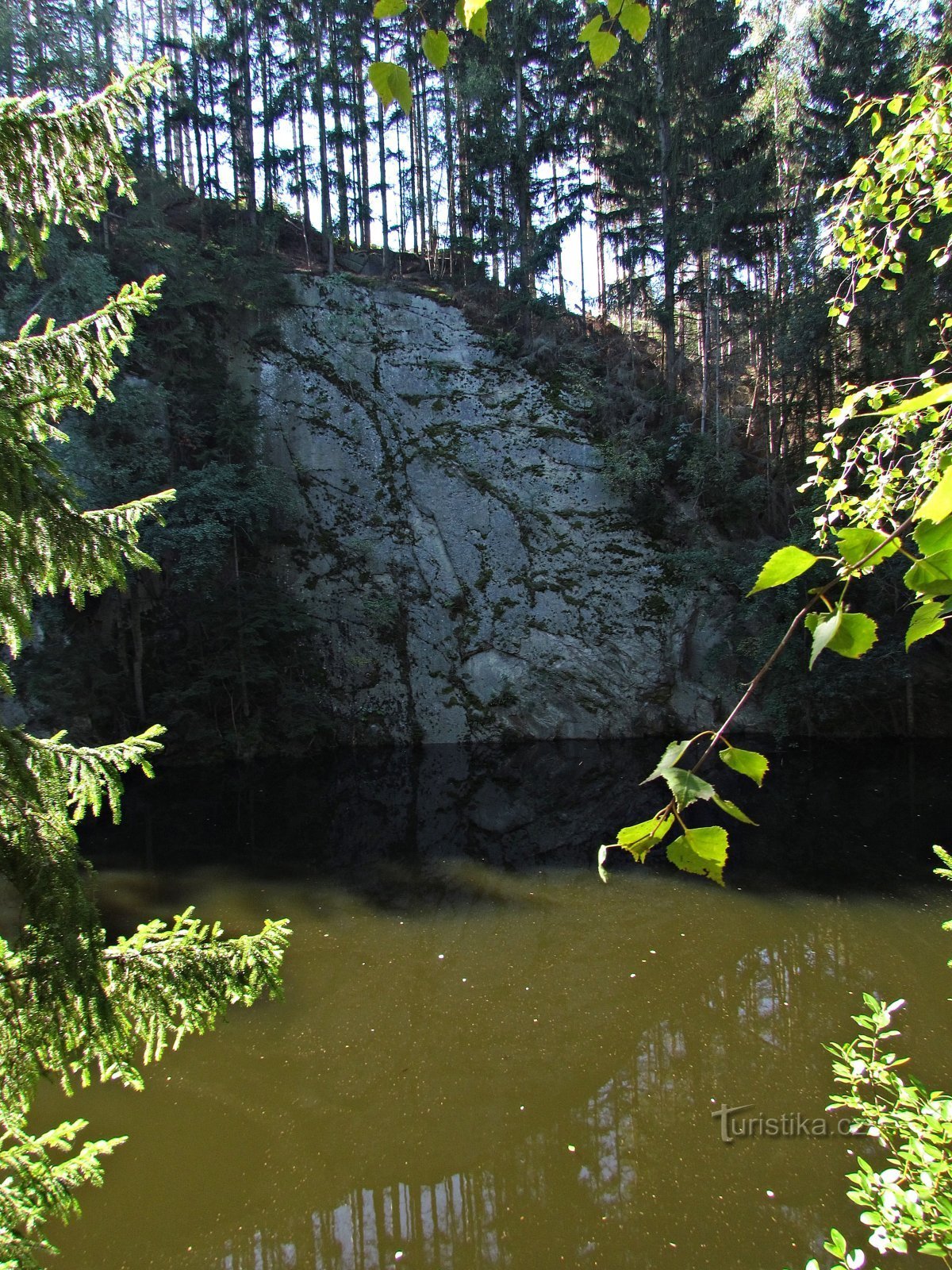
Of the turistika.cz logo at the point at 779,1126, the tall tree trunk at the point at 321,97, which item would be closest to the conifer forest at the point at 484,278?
the tall tree trunk at the point at 321,97

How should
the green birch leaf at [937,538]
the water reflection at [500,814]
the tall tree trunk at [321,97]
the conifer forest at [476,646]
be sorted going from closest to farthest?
the green birch leaf at [937,538] → the conifer forest at [476,646] → the water reflection at [500,814] → the tall tree trunk at [321,97]

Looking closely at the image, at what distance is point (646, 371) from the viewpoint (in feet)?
58.0

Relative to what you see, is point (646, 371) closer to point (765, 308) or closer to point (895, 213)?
point (765, 308)

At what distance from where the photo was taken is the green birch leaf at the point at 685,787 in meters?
0.69

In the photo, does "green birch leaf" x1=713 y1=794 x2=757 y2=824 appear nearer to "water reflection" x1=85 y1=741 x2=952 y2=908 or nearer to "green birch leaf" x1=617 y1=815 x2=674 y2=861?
"green birch leaf" x1=617 y1=815 x2=674 y2=861

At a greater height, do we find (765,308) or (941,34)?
(941,34)

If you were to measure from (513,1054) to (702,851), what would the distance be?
4.70 metres

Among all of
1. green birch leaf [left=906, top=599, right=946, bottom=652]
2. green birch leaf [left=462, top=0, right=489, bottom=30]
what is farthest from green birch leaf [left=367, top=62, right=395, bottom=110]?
green birch leaf [left=906, top=599, right=946, bottom=652]

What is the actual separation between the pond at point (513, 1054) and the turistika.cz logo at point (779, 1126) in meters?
0.03

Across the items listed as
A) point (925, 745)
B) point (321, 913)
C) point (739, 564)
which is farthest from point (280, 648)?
point (925, 745)

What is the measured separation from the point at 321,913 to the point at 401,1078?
2.48 meters

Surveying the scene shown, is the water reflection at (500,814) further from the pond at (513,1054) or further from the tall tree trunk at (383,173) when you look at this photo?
the tall tree trunk at (383,173)

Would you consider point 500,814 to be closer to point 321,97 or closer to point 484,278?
point 484,278

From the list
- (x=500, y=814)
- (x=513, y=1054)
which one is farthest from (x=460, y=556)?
(x=513, y=1054)
